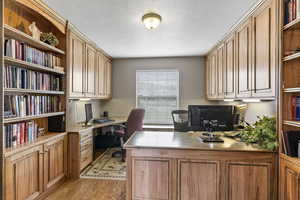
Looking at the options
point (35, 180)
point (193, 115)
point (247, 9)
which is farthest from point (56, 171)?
point (247, 9)

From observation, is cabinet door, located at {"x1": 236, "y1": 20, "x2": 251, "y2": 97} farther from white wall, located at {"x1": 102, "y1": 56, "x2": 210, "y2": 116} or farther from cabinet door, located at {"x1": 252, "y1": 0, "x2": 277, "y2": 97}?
white wall, located at {"x1": 102, "y1": 56, "x2": 210, "y2": 116}

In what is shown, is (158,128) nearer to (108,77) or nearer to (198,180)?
(108,77)

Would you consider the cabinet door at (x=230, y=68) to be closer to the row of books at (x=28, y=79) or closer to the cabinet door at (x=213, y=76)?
the cabinet door at (x=213, y=76)

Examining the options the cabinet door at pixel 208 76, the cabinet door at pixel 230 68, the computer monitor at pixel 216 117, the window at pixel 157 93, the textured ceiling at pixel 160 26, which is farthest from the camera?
the window at pixel 157 93

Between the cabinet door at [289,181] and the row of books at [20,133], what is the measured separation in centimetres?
289

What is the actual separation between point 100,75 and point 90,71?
564 millimetres

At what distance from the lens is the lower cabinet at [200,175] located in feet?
6.28

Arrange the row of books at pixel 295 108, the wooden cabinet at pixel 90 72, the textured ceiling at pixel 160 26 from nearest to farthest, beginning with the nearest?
the row of books at pixel 295 108 → the textured ceiling at pixel 160 26 → the wooden cabinet at pixel 90 72

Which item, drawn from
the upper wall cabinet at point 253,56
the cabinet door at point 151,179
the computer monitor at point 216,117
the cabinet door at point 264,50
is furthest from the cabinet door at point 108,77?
the cabinet door at point 264,50

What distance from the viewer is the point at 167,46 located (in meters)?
4.04

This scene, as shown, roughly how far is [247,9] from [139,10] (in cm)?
140

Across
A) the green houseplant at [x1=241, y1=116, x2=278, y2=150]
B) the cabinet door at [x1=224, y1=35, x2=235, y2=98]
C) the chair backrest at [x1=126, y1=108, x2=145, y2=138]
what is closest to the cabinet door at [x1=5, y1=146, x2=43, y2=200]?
the chair backrest at [x1=126, y1=108, x2=145, y2=138]

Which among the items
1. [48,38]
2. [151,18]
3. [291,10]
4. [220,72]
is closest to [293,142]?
[291,10]

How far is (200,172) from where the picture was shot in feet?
6.51
